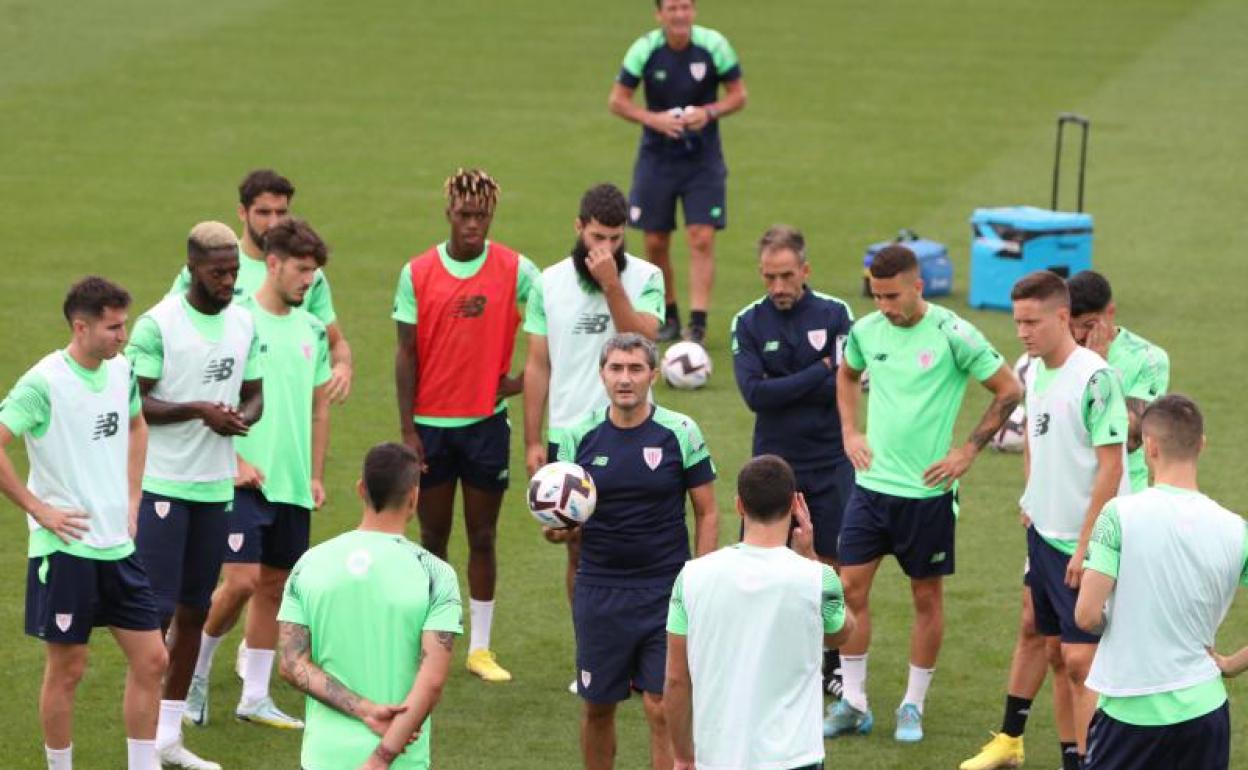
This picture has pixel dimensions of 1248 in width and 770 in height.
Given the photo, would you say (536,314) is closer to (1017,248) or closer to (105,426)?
(105,426)

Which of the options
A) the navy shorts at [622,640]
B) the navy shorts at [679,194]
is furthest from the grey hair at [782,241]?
the navy shorts at [679,194]

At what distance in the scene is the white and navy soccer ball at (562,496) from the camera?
8.98 metres

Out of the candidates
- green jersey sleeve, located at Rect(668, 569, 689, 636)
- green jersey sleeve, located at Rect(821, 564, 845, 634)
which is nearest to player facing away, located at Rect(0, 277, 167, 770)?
green jersey sleeve, located at Rect(668, 569, 689, 636)

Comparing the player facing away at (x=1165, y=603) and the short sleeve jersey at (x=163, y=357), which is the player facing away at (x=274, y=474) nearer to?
the short sleeve jersey at (x=163, y=357)

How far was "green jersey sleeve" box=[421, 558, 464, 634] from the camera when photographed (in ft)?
24.5

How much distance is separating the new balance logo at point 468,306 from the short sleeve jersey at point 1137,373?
10.6ft

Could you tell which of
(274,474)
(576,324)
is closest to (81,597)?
(274,474)

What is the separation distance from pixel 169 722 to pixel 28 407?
73.9 inches

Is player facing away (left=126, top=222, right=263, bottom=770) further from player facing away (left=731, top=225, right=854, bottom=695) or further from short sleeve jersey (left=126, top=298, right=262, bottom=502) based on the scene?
player facing away (left=731, top=225, right=854, bottom=695)

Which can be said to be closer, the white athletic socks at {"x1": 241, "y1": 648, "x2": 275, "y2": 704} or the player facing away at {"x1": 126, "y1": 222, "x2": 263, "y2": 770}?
the player facing away at {"x1": 126, "y1": 222, "x2": 263, "y2": 770}

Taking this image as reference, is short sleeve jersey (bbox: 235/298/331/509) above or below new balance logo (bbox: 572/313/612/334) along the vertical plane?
below

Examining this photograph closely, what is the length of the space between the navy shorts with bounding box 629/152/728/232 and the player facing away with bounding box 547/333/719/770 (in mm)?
8099

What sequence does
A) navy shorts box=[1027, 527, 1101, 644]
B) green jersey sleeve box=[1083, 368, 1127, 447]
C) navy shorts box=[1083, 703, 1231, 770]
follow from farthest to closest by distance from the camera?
1. navy shorts box=[1027, 527, 1101, 644]
2. green jersey sleeve box=[1083, 368, 1127, 447]
3. navy shorts box=[1083, 703, 1231, 770]

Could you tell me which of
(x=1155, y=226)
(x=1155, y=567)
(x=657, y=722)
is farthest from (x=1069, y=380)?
(x=1155, y=226)
